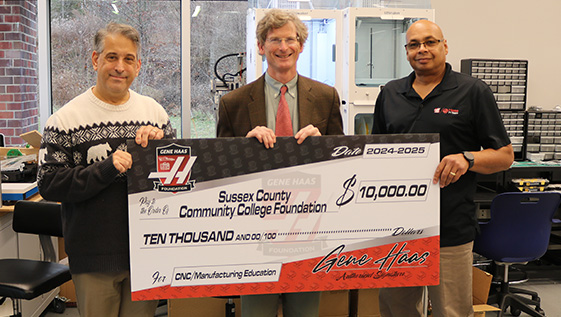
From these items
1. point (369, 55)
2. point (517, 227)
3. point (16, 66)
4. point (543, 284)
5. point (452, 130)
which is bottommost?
point (543, 284)

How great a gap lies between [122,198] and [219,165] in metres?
0.34

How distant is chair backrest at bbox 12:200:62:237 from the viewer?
9.57 feet

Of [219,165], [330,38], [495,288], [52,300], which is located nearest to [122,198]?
[219,165]

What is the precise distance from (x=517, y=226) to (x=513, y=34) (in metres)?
2.19

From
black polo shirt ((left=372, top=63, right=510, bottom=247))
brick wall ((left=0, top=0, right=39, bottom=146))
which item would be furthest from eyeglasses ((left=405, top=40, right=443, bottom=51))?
brick wall ((left=0, top=0, right=39, bottom=146))

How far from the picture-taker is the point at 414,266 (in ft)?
6.33

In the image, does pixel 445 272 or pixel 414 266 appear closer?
pixel 414 266

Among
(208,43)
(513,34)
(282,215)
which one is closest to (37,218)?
(282,215)

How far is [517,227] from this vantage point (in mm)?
3328

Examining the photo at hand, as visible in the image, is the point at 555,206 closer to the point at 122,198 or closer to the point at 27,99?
the point at 122,198

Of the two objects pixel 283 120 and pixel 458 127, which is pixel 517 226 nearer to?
pixel 458 127

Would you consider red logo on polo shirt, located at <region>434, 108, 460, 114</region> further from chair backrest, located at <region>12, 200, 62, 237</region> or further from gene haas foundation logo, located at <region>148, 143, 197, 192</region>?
chair backrest, located at <region>12, 200, 62, 237</region>

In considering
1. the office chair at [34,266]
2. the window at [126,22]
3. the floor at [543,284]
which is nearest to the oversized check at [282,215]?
the office chair at [34,266]

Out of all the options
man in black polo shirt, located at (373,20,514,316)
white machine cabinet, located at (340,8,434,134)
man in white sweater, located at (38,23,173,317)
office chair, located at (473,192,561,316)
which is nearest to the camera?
man in white sweater, located at (38,23,173,317)
